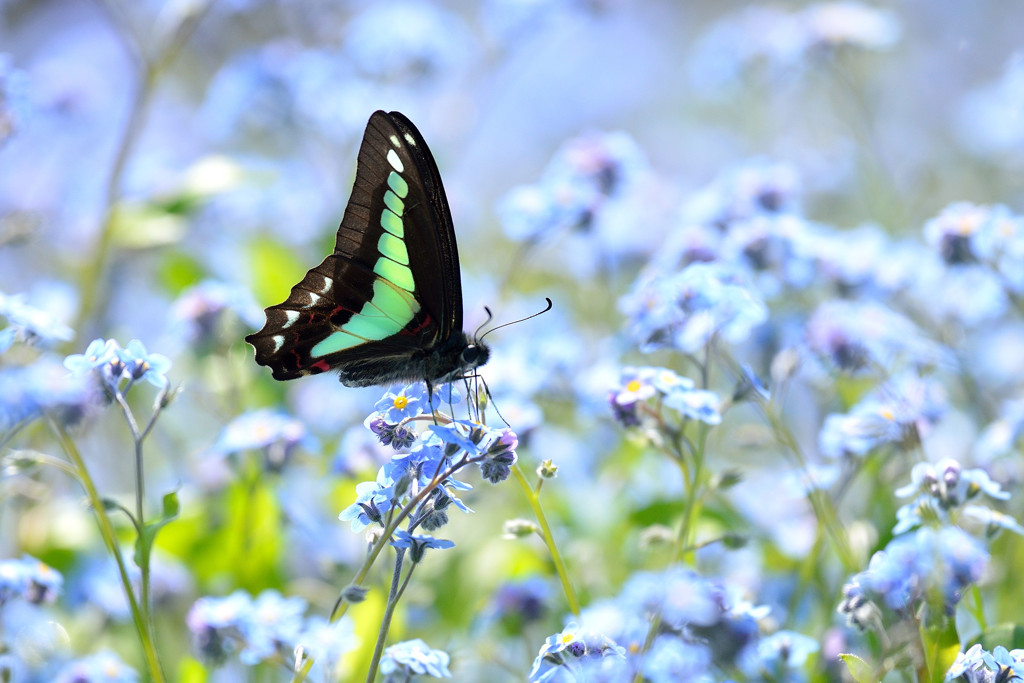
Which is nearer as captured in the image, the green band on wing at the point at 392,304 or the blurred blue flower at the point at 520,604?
the green band on wing at the point at 392,304

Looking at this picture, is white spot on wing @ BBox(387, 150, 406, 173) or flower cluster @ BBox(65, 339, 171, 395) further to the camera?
white spot on wing @ BBox(387, 150, 406, 173)

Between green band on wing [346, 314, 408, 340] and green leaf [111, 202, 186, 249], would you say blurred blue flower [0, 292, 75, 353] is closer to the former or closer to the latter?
green band on wing [346, 314, 408, 340]

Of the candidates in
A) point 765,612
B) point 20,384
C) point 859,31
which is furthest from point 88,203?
point 765,612

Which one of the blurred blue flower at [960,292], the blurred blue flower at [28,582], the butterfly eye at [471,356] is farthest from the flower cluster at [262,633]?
the blurred blue flower at [960,292]

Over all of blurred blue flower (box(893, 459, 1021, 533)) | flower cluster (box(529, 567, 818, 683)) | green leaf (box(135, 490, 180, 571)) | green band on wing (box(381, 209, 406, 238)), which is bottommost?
flower cluster (box(529, 567, 818, 683))

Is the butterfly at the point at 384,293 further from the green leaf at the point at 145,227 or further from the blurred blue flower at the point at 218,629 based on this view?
the green leaf at the point at 145,227

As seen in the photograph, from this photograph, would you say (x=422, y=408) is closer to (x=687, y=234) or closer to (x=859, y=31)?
(x=687, y=234)

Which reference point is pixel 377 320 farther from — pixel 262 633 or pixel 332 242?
pixel 332 242

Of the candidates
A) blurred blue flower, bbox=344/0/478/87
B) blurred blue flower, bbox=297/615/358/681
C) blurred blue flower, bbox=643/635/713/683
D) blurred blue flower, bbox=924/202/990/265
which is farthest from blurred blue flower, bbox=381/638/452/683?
blurred blue flower, bbox=344/0/478/87
